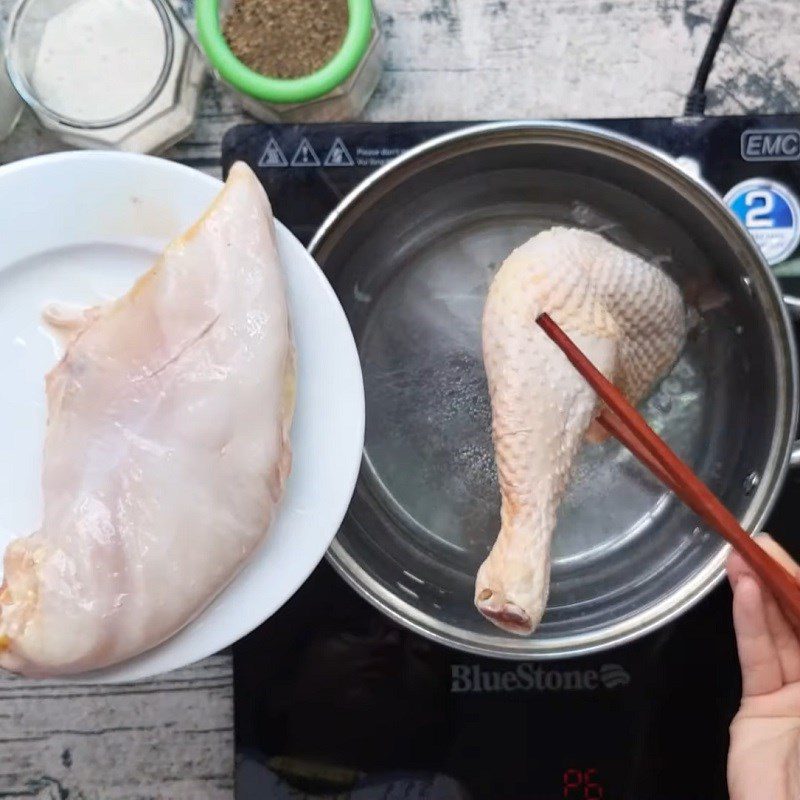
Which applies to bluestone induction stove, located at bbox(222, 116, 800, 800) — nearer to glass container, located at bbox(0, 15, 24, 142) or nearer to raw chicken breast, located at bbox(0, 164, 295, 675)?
raw chicken breast, located at bbox(0, 164, 295, 675)

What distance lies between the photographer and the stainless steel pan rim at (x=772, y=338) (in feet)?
2.12

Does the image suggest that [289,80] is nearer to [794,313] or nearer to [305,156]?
[305,156]

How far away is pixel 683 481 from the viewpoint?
1.91ft

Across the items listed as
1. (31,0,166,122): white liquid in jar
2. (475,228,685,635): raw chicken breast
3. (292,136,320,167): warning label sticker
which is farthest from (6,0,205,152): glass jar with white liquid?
(475,228,685,635): raw chicken breast

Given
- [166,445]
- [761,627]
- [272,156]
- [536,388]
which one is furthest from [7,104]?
[761,627]

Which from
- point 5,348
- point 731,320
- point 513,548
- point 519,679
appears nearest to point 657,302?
point 731,320

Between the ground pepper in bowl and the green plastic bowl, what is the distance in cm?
1

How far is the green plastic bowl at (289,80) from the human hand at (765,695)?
0.46 metres

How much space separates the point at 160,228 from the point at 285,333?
126 millimetres

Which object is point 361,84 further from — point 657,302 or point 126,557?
point 126,557

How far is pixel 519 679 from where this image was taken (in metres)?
0.75

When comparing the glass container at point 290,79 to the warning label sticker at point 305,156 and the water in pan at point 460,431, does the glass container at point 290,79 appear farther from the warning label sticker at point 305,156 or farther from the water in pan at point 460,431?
the water in pan at point 460,431

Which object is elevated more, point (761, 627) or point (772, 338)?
point (772, 338)

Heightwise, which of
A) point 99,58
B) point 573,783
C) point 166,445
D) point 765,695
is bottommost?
point 573,783
